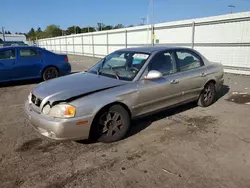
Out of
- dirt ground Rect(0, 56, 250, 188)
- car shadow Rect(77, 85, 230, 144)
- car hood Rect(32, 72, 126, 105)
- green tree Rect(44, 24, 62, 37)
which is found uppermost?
green tree Rect(44, 24, 62, 37)

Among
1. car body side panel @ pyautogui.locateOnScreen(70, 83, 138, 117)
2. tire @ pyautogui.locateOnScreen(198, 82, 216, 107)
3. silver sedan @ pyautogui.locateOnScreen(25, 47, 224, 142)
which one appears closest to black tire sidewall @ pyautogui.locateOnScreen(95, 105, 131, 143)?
silver sedan @ pyautogui.locateOnScreen(25, 47, 224, 142)

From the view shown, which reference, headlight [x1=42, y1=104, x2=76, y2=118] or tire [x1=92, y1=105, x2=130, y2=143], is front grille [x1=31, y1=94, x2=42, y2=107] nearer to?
headlight [x1=42, y1=104, x2=76, y2=118]

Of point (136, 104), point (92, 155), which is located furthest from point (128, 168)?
point (136, 104)

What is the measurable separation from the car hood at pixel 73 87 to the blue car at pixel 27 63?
→ 489 centimetres

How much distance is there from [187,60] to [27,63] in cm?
611

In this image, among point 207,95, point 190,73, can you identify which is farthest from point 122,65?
point 207,95

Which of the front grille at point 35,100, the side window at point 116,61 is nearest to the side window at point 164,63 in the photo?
the side window at point 116,61

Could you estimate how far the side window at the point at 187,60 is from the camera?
4.52 meters

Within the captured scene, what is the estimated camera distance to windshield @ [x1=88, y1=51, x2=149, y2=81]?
3.89m

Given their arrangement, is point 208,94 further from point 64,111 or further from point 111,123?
point 64,111

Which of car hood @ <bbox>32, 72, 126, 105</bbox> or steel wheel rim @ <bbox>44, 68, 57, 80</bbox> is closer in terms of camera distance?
car hood @ <bbox>32, 72, 126, 105</bbox>

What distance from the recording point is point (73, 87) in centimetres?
343

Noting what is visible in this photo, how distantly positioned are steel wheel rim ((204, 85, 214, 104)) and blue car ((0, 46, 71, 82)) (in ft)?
20.2

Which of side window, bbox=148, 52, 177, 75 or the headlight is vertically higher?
side window, bbox=148, 52, 177, 75
